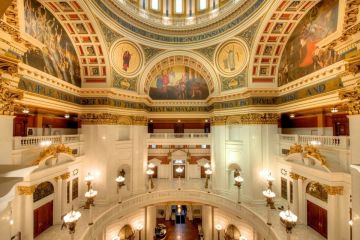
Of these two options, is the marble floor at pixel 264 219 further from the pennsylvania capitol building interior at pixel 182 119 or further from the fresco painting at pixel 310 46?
the fresco painting at pixel 310 46

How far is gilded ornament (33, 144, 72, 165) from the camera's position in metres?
9.52

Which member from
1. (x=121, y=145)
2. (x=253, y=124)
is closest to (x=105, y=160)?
(x=121, y=145)

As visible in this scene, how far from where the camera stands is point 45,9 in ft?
36.1

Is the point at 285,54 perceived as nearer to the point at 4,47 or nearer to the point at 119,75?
the point at 119,75

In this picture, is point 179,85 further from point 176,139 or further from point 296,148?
point 296,148

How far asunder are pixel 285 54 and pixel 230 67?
428 cm

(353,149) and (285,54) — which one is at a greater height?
(285,54)

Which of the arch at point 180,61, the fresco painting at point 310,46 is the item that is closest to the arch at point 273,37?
the fresco painting at point 310,46

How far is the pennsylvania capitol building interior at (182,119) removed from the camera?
9578 mm

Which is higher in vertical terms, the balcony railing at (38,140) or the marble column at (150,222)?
the balcony railing at (38,140)

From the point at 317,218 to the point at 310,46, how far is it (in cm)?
1043

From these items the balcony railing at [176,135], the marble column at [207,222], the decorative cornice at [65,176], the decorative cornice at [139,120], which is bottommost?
the marble column at [207,222]

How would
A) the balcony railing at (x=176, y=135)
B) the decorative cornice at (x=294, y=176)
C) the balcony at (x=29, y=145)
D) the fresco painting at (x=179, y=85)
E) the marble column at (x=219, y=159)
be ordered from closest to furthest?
the balcony at (x=29, y=145)
the decorative cornice at (x=294, y=176)
the marble column at (x=219, y=159)
the balcony railing at (x=176, y=135)
the fresco painting at (x=179, y=85)

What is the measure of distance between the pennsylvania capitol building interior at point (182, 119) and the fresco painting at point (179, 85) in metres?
0.11
